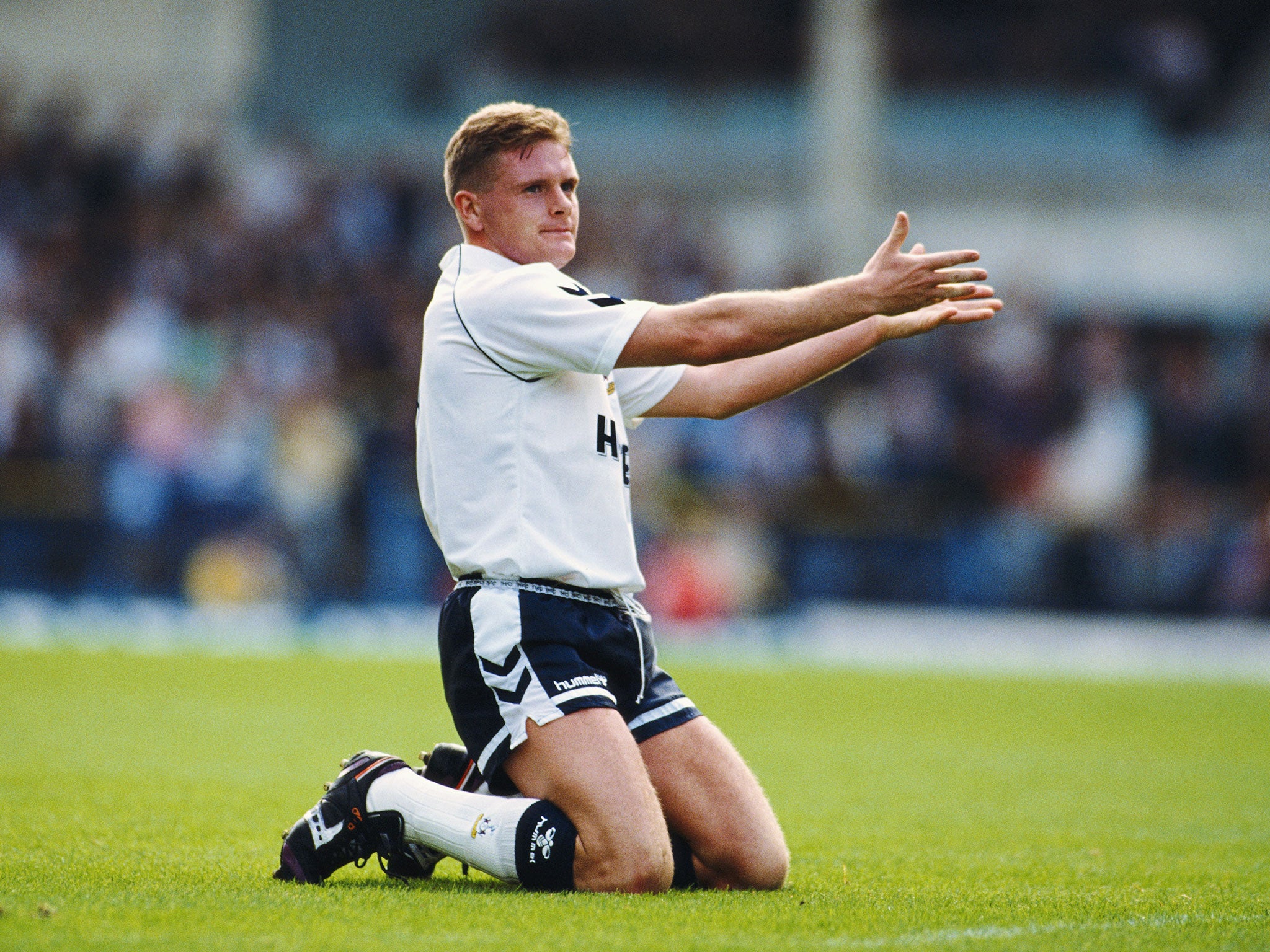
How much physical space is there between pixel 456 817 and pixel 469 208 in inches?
69.5

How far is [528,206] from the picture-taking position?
4.85m

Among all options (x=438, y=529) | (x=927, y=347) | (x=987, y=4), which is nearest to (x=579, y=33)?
(x=987, y=4)

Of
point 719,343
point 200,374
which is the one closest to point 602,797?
point 719,343

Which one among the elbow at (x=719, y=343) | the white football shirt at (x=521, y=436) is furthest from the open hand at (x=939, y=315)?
the white football shirt at (x=521, y=436)

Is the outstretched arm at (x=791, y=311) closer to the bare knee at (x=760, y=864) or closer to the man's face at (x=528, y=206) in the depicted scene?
the man's face at (x=528, y=206)

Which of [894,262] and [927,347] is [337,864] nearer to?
[894,262]

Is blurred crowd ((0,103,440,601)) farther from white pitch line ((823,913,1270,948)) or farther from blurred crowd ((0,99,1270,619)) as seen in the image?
white pitch line ((823,913,1270,948))

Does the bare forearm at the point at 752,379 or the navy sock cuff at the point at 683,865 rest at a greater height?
the bare forearm at the point at 752,379

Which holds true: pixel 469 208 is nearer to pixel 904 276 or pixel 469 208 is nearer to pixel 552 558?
pixel 552 558

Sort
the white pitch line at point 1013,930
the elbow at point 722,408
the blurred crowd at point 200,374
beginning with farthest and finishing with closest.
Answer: the blurred crowd at point 200,374, the elbow at point 722,408, the white pitch line at point 1013,930

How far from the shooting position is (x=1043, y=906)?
14.3 ft

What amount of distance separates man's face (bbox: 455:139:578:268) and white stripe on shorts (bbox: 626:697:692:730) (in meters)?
1.37

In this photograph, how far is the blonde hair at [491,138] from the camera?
4.79 meters

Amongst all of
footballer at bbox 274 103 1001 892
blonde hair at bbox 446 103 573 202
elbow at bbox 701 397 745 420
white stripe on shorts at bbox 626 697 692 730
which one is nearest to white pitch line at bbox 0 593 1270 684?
elbow at bbox 701 397 745 420
